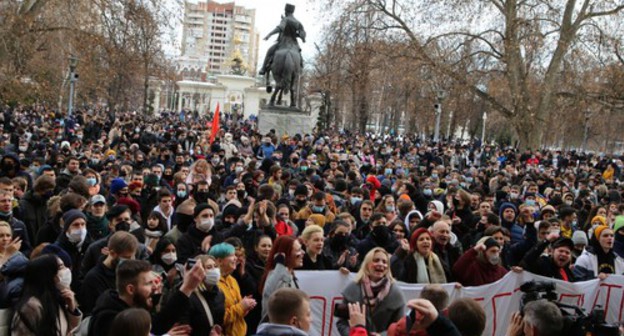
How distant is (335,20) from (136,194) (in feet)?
69.8

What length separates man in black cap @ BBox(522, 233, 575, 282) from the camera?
22.4ft

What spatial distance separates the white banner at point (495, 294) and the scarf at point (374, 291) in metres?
0.96

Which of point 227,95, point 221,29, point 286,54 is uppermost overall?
point 221,29

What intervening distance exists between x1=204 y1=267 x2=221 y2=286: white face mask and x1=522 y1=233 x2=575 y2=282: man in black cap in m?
3.56

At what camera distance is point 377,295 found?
5.24 metres

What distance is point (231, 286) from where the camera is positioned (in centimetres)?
538

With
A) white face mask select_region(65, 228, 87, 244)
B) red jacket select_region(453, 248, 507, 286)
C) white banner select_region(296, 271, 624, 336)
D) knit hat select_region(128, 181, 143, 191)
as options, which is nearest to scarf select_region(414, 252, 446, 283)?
white banner select_region(296, 271, 624, 336)

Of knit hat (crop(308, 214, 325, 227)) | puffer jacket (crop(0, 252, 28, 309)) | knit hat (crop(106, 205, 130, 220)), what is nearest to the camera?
puffer jacket (crop(0, 252, 28, 309))

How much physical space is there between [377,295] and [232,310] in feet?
3.54

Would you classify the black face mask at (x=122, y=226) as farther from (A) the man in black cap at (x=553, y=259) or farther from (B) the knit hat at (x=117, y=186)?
(A) the man in black cap at (x=553, y=259)

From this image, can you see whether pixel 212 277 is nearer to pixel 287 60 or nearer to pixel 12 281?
pixel 12 281

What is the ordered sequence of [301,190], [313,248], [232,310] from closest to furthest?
1. [232,310]
2. [313,248]
3. [301,190]

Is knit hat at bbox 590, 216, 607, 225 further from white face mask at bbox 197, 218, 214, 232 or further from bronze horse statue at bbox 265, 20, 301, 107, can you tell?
bronze horse statue at bbox 265, 20, 301, 107

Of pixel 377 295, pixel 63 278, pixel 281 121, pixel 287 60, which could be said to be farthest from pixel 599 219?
pixel 281 121
